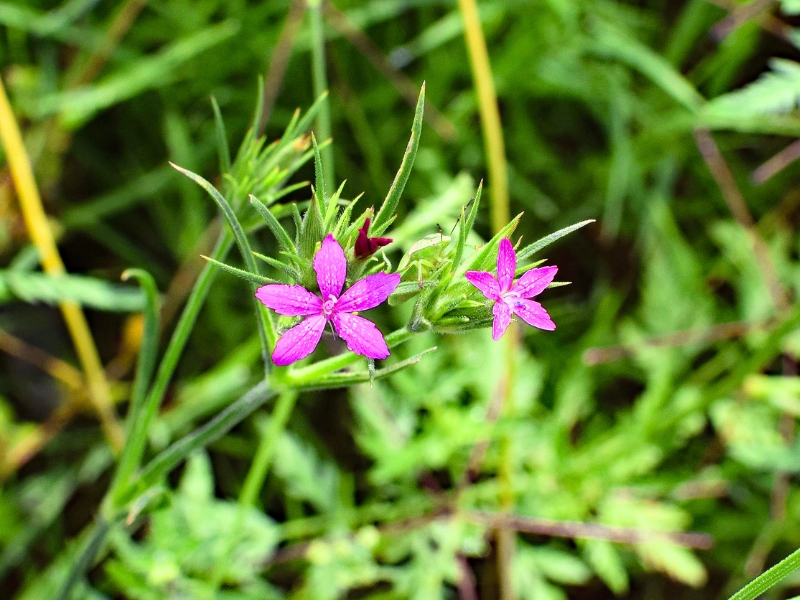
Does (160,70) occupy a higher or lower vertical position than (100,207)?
higher

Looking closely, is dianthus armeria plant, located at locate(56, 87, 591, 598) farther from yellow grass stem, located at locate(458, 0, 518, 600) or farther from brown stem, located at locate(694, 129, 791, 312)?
brown stem, located at locate(694, 129, 791, 312)

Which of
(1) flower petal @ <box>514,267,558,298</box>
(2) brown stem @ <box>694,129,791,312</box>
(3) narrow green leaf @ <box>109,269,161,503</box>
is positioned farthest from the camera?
(2) brown stem @ <box>694,129,791,312</box>

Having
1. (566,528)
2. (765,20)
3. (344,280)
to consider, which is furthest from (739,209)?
(344,280)

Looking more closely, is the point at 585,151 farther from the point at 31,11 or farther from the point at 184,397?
the point at 31,11

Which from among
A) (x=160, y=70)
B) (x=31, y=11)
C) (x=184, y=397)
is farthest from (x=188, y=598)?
(x=31, y=11)

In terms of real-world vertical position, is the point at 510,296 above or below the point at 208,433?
above

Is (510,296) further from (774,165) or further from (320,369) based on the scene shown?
(774,165)

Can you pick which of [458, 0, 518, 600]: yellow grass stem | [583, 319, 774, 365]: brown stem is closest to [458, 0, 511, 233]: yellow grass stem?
[458, 0, 518, 600]: yellow grass stem
